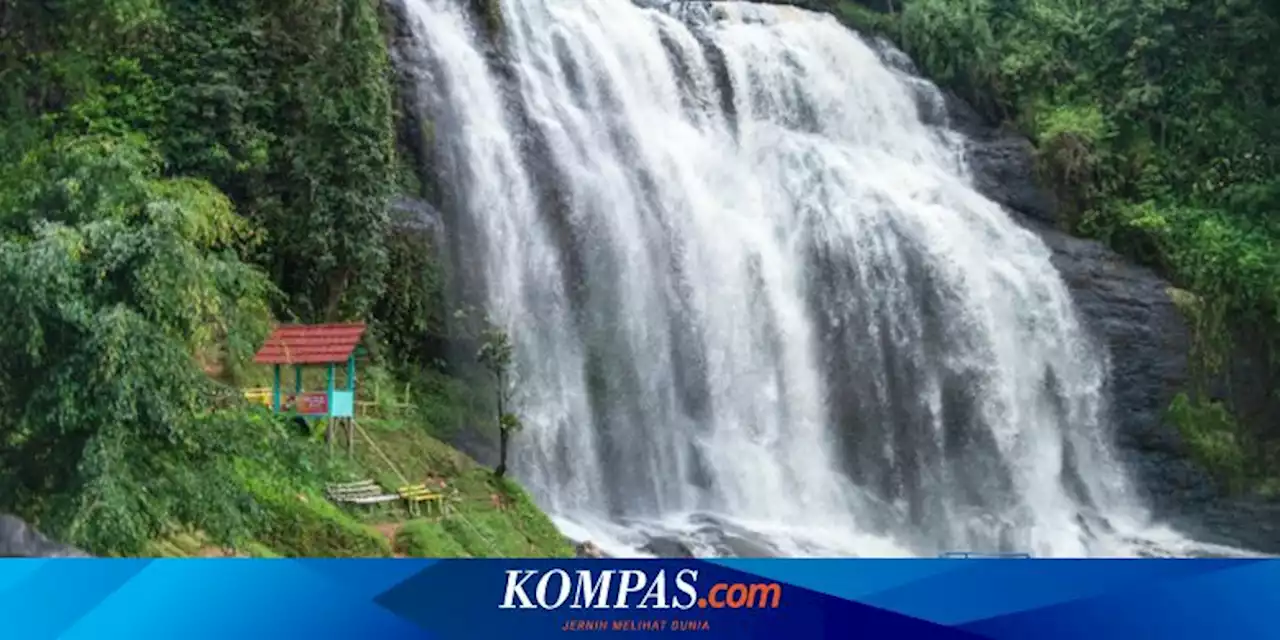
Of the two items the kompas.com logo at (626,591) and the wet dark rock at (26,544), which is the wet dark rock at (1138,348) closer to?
the kompas.com logo at (626,591)

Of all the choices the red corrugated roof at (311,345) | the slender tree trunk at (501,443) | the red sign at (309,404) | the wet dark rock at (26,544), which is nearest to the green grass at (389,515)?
the slender tree trunk at (501,443)

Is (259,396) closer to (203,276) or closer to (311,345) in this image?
(311,345)

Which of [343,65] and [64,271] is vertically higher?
[343,65]

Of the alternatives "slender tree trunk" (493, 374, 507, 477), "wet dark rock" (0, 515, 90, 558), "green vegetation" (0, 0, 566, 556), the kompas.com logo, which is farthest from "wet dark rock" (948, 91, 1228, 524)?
"wet dark rock" (0, 515, 90, 558)

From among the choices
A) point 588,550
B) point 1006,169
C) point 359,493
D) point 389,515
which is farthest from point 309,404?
point 1006,169

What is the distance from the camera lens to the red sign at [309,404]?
40.0ft

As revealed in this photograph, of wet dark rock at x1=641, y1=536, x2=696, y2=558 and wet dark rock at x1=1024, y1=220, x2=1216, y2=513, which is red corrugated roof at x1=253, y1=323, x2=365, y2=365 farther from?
wet dark rock at x1=1024, y1=220, x2=1216, y2=513

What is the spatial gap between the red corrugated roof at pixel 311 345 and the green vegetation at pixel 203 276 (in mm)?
223

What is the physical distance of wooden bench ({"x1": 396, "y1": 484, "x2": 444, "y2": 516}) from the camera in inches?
485

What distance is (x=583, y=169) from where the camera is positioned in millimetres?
16953

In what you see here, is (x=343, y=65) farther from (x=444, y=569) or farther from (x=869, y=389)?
(x=444, y=569)

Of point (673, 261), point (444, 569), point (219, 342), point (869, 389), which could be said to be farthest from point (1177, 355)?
point (444, 569)

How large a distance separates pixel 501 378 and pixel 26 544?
634 cm

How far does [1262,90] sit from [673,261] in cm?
1121
